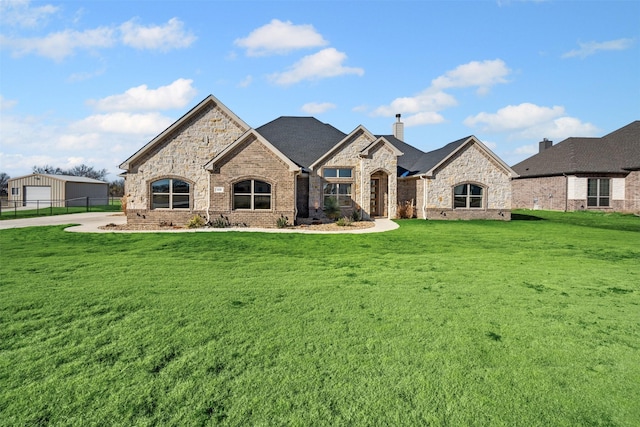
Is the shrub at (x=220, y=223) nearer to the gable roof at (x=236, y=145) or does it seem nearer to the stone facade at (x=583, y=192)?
the gable roof at (x=236, y=145)

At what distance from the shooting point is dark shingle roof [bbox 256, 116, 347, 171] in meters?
23.9

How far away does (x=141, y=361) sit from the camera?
13.2 ft

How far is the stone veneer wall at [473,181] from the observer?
2306 cm

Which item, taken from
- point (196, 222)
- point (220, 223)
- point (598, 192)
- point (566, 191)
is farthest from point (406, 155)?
point (196, 222)

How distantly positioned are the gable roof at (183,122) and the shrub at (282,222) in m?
4.82

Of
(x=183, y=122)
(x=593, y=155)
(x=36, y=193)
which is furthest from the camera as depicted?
(x=36, y=193)

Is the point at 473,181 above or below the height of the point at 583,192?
above

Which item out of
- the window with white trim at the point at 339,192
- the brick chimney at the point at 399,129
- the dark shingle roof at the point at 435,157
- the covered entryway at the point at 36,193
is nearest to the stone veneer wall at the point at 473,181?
the dark shingle roof at the point at 435,157

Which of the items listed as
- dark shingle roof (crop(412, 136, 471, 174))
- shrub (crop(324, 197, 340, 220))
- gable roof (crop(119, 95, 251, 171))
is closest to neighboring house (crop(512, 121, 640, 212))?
dark shingle roof (crop(412, 136, 471, 174))

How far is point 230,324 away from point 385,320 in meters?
2.12

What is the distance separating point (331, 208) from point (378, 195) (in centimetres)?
439

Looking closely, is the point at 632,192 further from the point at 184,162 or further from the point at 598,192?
the point at 184,162

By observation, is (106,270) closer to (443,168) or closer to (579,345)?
(579,345)

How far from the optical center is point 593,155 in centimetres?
3094
